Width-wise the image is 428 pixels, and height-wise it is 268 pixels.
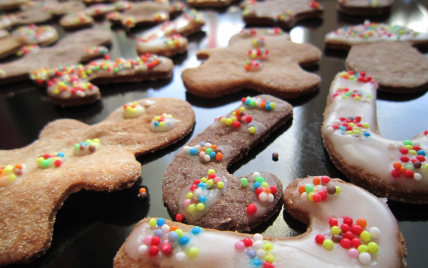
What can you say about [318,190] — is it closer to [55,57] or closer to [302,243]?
[302,243]

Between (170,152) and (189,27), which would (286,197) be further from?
(189,27)

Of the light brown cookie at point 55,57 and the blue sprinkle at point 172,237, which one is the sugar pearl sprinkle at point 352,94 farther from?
the light brown cookie at point 55,57

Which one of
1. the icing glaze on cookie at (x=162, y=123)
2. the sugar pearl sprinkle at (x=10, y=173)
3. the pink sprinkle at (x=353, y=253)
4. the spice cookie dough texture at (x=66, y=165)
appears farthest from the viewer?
the icing glaze on cookie at (x=162, y=123)

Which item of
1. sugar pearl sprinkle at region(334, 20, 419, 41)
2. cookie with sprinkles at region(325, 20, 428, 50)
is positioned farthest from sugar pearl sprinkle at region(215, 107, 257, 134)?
sugar pearl sprinkle at region(334, 20, 419, 41)

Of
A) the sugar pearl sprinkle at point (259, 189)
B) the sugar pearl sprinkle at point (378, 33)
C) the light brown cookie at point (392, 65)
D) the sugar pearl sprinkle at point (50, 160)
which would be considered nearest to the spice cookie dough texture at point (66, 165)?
the sugar pearl sprinkle at point (50, 160)

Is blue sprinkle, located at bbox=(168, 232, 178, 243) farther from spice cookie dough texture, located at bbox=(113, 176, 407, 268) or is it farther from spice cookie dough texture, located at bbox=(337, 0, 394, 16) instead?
spice cookie dough texture, located at bbox=(337, 0, 394, 16)

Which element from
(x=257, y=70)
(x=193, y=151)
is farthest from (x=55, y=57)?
(x=193, y=151)

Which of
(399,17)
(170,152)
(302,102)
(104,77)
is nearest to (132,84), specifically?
(104,77)
